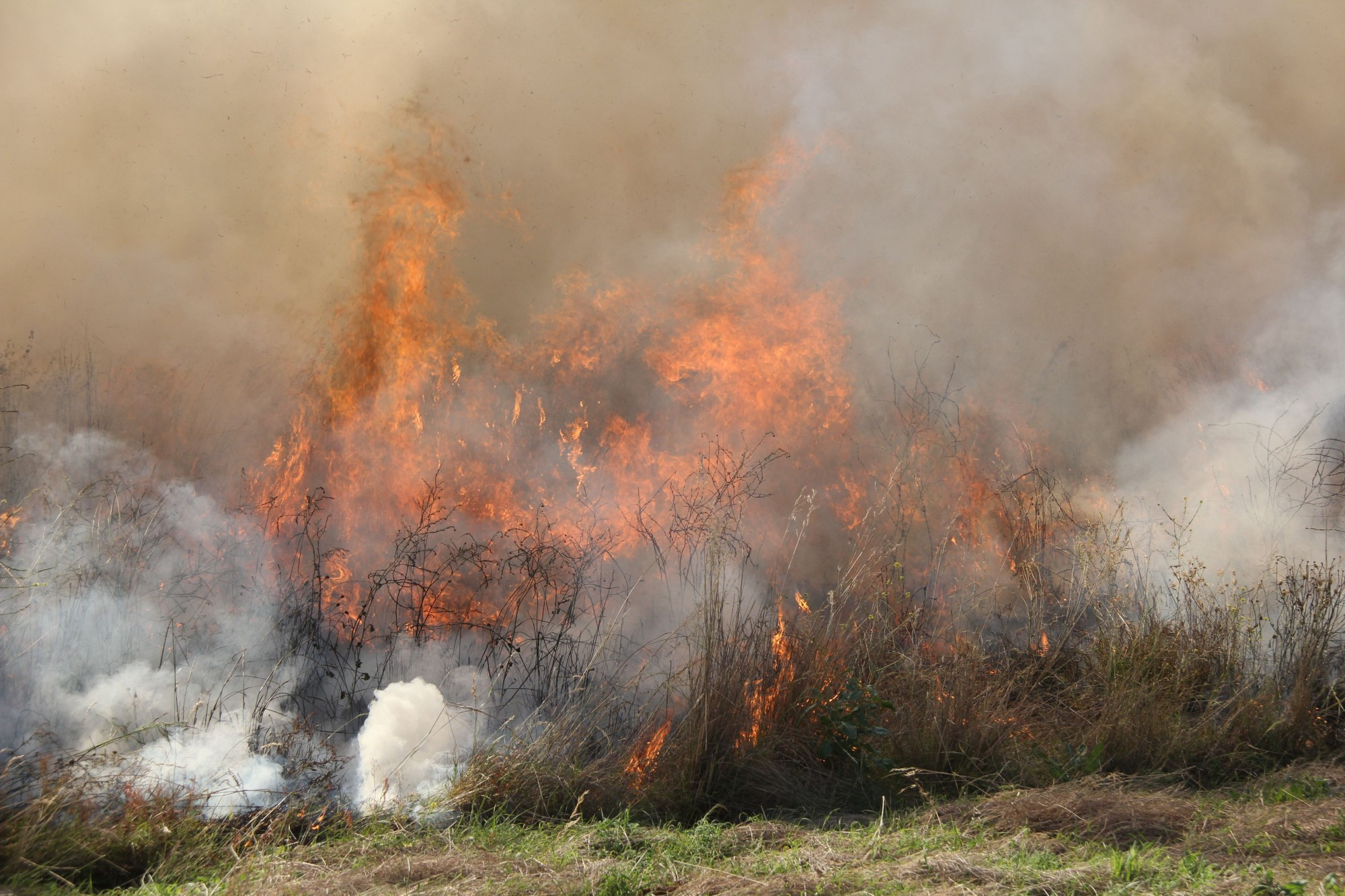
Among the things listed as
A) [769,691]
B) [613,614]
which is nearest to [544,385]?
[613,614]

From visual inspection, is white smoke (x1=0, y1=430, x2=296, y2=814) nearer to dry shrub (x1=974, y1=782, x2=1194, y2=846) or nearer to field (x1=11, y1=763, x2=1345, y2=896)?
field (x1=11, y1=763, x2=1345, y2=896)

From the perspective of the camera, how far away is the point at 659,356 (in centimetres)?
802

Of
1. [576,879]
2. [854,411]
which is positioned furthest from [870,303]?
[576,879]

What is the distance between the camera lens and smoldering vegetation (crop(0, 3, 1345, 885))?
221 inches

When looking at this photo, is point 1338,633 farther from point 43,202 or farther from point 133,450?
point 43,202

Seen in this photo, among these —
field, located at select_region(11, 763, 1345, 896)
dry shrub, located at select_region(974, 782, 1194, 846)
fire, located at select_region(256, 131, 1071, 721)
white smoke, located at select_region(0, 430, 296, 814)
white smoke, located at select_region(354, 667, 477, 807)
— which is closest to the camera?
field, located at select_region(11, 763, 1345, 896)

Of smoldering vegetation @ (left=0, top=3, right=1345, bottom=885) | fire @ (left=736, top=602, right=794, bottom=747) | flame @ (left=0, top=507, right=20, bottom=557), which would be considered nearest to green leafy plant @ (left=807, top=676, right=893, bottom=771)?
fire @ (left=736, top=602, right=794, bottom=747)

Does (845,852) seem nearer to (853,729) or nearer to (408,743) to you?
(853,729)

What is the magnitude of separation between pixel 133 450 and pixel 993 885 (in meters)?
6.68

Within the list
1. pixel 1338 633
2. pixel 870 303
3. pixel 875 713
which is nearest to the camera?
pixel 875 713

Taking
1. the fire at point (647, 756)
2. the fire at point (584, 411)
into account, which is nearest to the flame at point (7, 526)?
the fire at point (584, 411)

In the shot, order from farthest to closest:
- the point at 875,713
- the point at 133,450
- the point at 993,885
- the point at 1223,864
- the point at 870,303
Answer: the point at 870,303 < the point at 133,450 < the point at 875,713 < the point at 1223,864 < the point at 993,885

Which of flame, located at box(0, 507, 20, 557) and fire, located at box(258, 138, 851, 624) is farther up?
fire, located at box(258, 138, 851, 624)

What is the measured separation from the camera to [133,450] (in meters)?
7.12
